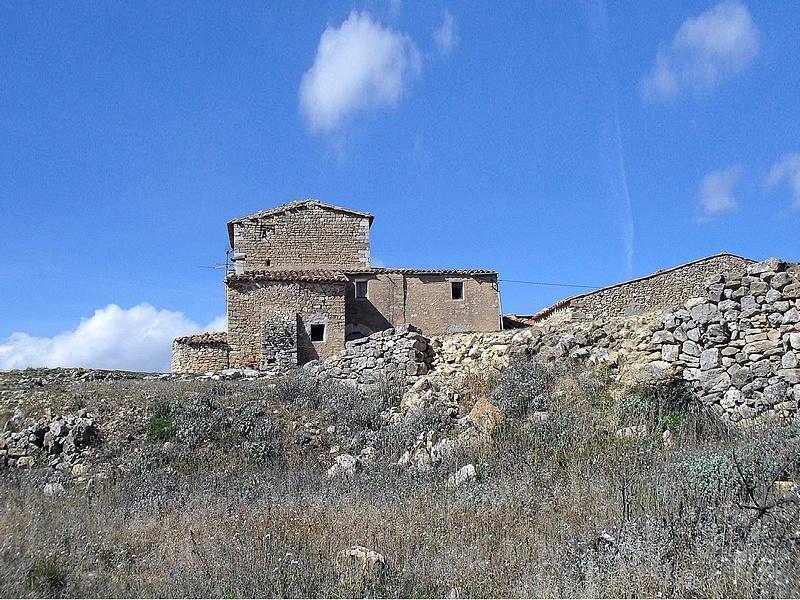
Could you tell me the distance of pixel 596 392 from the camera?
10141 millimetres

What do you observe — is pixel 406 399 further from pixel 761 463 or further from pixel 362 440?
pixel 761 463

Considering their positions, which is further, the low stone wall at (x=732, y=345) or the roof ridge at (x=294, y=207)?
the roof ridge at (x=294, y=207)

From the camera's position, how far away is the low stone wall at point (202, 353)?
21.9m

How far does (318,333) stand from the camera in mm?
21453

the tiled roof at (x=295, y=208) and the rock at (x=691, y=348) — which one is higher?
the tiled roof at (x=295, y=208)

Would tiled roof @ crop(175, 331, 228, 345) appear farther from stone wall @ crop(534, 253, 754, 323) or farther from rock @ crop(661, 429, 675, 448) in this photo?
rock @ crop(661, 429, 675, 448)

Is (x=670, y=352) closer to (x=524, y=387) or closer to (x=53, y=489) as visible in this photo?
(x=524, y=387)

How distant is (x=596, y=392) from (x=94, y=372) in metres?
14.7

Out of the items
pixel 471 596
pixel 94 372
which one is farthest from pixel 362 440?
pixel 94 372

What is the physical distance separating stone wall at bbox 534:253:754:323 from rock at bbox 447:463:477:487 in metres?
12.2

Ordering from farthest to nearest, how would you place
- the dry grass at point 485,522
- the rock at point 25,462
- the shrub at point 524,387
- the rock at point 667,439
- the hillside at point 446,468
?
the rock at point 25,462, the shrub at point 524,387, the rock at point 667,439, the hillside at point 446,468, the dry grass at point 485,522

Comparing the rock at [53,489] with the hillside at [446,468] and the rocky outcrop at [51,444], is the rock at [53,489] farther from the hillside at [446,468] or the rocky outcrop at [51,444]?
the rocky outcrop at [51,444]

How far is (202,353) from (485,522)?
1804 cm

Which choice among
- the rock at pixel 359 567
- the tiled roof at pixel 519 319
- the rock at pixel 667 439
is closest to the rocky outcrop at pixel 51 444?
the rock at pixel 359 567
